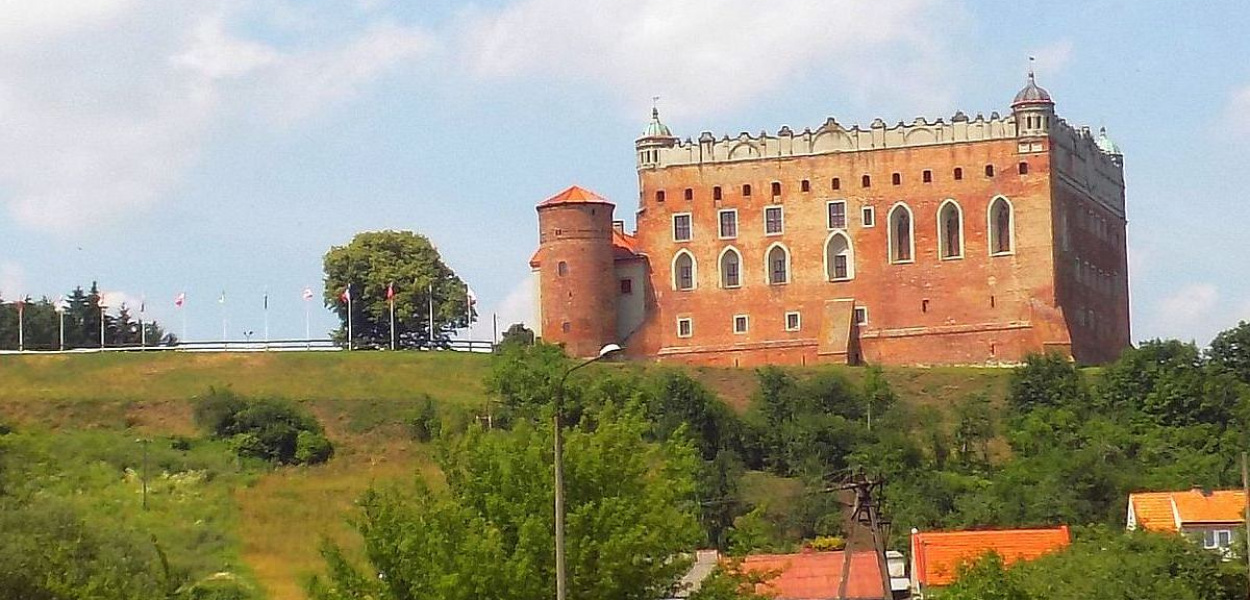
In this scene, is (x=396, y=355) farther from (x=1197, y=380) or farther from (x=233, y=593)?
(x=233, y=593)

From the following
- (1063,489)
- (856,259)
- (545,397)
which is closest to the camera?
(1063,489)

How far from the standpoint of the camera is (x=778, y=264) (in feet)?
298

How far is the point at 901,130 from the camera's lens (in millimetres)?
90438

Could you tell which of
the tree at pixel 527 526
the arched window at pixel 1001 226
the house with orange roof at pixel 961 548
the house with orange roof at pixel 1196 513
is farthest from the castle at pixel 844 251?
the tree at pixel 527 526

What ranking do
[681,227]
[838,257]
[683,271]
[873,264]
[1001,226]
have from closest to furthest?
[1001,226] → [873,264] → [838,257] → [683,271] → [681,227]

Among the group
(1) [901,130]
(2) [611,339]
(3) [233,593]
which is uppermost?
(1) [901,130]

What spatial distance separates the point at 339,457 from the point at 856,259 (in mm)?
18722

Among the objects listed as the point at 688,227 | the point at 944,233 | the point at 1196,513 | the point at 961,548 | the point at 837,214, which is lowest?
the point at 961,548

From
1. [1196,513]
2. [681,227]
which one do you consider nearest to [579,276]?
[681,227]

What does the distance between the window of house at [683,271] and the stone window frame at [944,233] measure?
8296 mm

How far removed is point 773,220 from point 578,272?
667 cm

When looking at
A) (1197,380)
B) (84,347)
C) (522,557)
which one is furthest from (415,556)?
(84,347)

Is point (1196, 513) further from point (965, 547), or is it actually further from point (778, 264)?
point (778, 264)

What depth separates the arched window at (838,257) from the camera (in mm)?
90125
